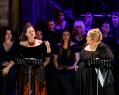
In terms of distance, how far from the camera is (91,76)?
7.60m

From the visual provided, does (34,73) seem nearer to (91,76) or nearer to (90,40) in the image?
(91,76)

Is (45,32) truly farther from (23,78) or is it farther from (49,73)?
(23,78)

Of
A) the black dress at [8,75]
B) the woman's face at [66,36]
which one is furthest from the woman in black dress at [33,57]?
the woman's face at [66,36]

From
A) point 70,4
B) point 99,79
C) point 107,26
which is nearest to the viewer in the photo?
point 99,79

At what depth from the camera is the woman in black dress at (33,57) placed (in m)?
7.60

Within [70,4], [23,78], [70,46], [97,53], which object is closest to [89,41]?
[97,53]

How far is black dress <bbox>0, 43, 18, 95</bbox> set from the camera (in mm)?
8102

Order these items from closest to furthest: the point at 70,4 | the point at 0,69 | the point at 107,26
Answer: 1. the point at 0,69
2. the point at 107,26
3. the point at 70,4

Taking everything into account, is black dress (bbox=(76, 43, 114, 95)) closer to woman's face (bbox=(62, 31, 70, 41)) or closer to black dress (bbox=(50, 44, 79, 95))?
black dress (bbox=(50, 44, 79, 95))

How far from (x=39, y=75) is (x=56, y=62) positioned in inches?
32.4

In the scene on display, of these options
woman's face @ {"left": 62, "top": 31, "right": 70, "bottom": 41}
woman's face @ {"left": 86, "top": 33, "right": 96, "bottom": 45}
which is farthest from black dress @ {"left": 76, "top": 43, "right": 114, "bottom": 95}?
woman's face @ {"left": 62, "top": 31, "right": 70, "bottom": 41}

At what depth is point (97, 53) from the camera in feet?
24.6

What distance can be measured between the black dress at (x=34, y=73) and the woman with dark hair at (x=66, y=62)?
0.62 m

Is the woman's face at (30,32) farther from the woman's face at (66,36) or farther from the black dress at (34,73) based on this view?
the woman's face at (66,36)
